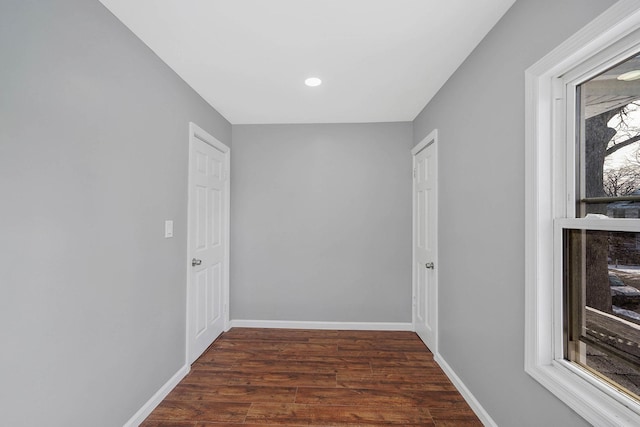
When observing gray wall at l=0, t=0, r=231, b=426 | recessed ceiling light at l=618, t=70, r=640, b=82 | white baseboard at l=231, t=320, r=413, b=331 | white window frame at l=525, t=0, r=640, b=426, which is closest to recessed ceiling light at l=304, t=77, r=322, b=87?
gray wall at l=0, t=0, r=231, b=426

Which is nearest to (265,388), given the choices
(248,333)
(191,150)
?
(248,333)

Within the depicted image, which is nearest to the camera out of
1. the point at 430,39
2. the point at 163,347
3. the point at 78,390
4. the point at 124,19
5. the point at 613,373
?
the point at 613,373

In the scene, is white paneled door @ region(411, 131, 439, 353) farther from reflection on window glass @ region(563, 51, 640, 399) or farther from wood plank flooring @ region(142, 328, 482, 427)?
reflection on window glass @ region(563, 51, 640, 399)

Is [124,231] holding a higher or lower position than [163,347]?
higher

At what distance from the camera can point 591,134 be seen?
1.16 metres

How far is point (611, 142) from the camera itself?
1084mm

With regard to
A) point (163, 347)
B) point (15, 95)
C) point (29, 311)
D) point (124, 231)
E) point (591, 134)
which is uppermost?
point (15, 95)

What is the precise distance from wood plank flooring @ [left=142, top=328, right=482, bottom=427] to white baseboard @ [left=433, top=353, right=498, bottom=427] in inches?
1.6

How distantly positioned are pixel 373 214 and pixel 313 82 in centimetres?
160

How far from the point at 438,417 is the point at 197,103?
3072mm

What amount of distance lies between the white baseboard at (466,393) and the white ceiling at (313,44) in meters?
2.33

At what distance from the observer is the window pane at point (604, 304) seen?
1.02 m

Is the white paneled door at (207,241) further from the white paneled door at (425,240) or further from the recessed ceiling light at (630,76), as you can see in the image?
the recessed ceiling light at (630,76)

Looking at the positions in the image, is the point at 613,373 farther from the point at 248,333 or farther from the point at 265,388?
the point at 248,333
